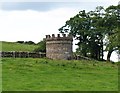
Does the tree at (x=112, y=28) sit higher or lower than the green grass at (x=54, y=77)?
higher

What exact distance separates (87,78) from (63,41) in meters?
28.5

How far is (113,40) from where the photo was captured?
6875cm

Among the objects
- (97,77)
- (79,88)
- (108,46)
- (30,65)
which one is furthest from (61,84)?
(108,46)

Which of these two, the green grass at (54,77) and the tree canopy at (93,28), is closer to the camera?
the green grass at (54,77)

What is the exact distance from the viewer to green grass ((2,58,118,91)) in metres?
33.7

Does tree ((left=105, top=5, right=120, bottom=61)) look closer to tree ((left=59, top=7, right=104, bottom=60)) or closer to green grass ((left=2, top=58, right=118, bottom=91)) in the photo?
tree ((left=59, top=7, right=104, bottom=60))

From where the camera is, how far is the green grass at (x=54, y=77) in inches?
1326

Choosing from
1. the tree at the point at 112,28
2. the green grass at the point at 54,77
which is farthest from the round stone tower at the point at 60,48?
the green grass at the point at 54,77

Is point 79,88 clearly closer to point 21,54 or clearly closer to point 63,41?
point 21,54

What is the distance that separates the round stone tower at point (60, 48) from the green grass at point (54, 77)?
16.3 m

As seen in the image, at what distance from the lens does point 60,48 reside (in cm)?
6894

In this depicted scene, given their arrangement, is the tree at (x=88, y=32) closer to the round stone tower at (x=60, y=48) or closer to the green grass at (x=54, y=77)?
the round stone tower at (x=60, y=48)

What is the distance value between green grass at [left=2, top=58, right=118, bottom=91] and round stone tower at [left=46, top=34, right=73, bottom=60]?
16340 mm

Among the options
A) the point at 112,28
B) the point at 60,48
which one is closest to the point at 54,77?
the point at 60,48
